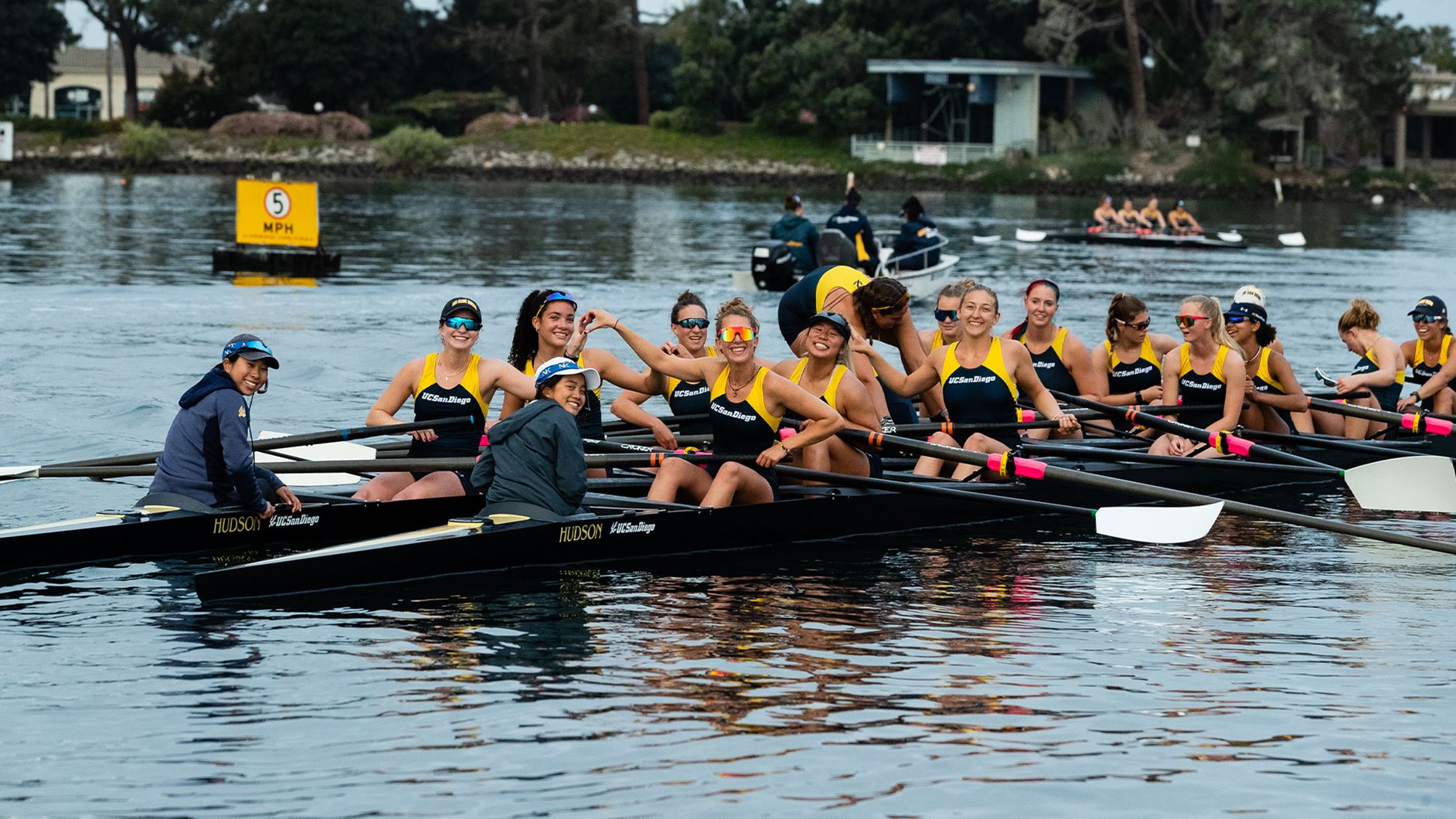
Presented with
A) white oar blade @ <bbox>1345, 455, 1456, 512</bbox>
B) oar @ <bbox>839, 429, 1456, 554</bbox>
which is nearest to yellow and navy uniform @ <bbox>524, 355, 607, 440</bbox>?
oar @ <bbox>839, 429, 1456, 554</bbox>

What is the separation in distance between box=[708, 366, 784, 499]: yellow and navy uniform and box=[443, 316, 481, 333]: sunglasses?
1.46m

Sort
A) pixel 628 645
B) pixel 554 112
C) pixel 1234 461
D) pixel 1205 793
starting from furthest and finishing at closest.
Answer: pixel 554 112, pixel 1234 461, pixel 628 645, pixel 1205 793

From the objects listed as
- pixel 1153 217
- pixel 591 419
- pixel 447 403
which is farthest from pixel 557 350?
pixel 1153 217

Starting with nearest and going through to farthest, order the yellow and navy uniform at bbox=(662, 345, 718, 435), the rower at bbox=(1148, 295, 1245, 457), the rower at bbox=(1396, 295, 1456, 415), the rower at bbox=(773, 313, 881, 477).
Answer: the rower at bbox=(773, 313, 881, 477), the yellow and navy uniform at bbox=(662, 345, 718, 435), the rower at bbox=(1148, 295, 1245, 457), the rower at bbox=(1396, 295, 1456, 415)

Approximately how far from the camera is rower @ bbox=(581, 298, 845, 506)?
988 centimetres

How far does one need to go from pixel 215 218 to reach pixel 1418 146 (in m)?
57.7

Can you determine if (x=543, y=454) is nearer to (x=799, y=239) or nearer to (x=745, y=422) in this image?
(x=745, y=422)

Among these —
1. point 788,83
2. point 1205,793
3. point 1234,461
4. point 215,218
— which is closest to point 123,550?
point 1205,793

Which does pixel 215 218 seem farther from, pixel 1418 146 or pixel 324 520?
pixel 1418 146

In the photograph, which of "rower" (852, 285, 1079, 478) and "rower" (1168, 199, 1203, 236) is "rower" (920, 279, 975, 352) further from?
"rower" (1168, 199, 1203, 236)

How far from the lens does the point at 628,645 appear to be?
8.63m

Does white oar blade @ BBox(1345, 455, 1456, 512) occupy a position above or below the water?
above

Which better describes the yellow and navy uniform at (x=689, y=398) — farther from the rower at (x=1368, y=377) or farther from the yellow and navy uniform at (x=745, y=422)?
the rower at (x=1368, y=377)

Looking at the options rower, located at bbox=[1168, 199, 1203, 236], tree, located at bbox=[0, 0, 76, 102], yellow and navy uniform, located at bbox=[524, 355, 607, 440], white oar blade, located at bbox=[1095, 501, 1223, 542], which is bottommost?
white oar blade, located at bbox=[1095, 501, 1223, 542]
